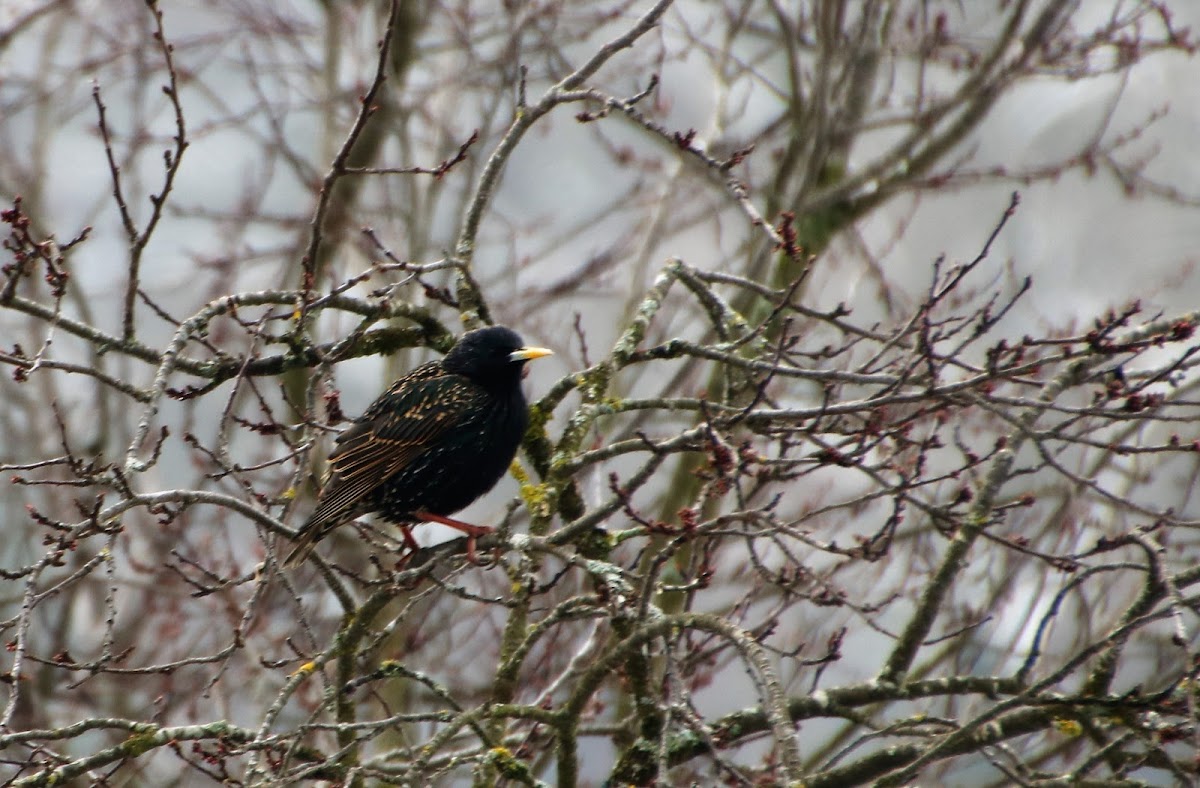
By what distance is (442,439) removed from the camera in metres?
5.66

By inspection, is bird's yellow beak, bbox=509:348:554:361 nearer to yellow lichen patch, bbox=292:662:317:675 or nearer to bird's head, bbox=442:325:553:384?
bird's head, bbox=442:325:553:384

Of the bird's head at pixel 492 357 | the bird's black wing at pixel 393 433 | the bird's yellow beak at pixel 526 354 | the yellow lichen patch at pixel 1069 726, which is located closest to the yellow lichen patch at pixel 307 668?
the bird's black wing at pixel 393 433

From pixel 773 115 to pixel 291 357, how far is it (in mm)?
8716

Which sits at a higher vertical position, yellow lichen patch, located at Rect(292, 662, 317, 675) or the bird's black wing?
the bird's black wing

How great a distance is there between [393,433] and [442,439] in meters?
0.21

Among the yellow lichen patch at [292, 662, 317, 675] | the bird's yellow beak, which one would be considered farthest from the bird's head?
the yellow lichen patch at [292, 662, 317, 675]

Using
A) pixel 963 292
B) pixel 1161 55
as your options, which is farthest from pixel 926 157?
pixel 1161 55

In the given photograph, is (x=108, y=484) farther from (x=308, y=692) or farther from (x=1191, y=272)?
(x=1191, y=272)

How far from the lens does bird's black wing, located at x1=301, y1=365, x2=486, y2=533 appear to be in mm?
5508

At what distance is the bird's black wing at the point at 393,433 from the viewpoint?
5.51 m

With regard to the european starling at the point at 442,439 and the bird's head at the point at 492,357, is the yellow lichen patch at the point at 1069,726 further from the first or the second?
the bird's head at the point at 492,357

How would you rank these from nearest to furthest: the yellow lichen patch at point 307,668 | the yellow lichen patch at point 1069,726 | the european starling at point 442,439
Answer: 1. the yellow lichen patch at point 307,668
2. the yellow lichen patch at point 1069,726
3. the european starling at point 442,439

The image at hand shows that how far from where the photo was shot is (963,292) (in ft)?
34.9

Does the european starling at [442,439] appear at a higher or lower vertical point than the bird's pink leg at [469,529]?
higher
